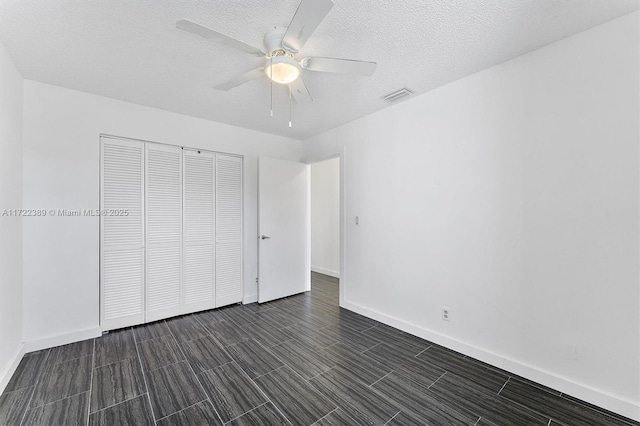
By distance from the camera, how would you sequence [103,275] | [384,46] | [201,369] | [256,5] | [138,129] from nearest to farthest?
[256,5] → [384,46] → [201,369] → [103,275] → [138,129]

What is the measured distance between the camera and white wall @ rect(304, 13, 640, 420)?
175cm

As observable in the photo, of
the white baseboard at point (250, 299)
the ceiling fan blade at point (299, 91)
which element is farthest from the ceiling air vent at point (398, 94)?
the white baseboard at point (250, 299)

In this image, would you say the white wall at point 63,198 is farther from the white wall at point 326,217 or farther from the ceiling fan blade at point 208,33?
the white wall at point 326,217

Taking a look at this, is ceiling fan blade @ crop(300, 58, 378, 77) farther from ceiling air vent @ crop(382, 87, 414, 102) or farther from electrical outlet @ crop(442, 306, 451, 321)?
electrical outlet @ crop(442, 306, 451, 321)

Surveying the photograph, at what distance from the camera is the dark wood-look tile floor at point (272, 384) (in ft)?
5.64

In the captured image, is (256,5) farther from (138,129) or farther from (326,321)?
(326,321)

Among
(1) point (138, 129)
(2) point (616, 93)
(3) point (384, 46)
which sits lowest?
(2) point (616, 93)

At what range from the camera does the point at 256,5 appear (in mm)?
1598

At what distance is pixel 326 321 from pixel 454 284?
1516 mm

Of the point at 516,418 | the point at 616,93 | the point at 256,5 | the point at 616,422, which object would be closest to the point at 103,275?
the point at 256,5

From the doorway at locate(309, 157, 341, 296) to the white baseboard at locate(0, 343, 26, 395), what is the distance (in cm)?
375

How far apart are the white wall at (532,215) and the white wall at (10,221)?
11.1ft

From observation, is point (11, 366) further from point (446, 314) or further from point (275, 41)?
point (446, 314)

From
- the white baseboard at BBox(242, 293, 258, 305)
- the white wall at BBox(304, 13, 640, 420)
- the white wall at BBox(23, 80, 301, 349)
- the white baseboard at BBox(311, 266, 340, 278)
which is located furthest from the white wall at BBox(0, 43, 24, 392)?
the white baseboard at BBox(311, 266, 340, 278)
